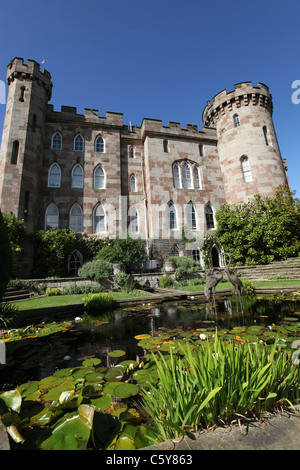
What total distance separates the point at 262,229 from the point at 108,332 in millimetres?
14652

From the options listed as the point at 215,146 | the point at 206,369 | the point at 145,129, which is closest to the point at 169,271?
the point at 206,369

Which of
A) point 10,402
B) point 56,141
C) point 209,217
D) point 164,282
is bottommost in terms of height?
point 10,402

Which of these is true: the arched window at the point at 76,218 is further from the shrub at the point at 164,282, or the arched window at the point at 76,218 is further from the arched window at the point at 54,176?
the shrub at the point at 164,282

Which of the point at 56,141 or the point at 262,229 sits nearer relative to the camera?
the point at 262,229

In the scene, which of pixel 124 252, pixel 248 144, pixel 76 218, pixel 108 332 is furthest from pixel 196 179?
pixel 108 332

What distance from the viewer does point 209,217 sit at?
18.8 m

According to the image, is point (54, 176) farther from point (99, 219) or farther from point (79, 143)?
point (99, 219)

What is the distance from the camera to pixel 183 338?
339 centimetres

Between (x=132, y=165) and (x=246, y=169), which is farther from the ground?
(x=132, y=165)

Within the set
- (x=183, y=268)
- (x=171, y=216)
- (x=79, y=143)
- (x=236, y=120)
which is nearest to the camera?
(x=183, y=268)

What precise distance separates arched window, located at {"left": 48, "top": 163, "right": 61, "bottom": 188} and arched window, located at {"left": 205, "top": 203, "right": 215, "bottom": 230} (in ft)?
41.7

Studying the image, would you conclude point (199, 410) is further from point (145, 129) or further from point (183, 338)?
point (145, 129)

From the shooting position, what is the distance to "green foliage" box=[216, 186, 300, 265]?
14984 millimetres
